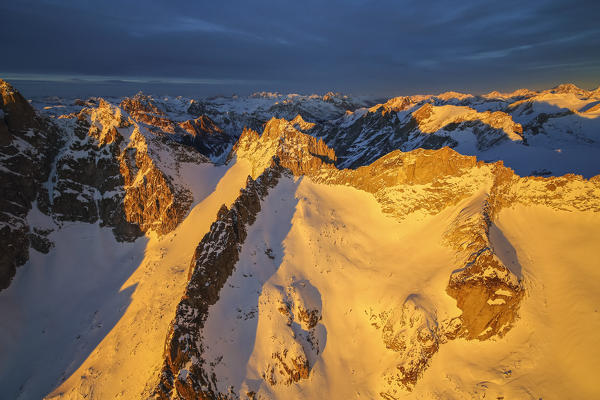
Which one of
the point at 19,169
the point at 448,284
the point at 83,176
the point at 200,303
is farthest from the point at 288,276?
the point at 19,169

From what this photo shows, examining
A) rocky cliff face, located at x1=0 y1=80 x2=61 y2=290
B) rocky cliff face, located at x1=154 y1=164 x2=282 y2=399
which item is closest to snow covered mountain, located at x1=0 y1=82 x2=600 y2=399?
rocky cliff face, located at x1=154 y1=164 x2=282 y2=399

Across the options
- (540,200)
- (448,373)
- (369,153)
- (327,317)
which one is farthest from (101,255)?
(369,153)

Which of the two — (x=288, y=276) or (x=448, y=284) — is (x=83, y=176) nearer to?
(x=288, y=276)

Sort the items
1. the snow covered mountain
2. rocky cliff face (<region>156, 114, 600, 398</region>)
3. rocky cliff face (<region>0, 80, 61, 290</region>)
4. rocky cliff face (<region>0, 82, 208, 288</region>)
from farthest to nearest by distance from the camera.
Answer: rocky cliff face (<region>0, 82, 208, 288</region>), rocky cliff face (<region>0, 80, 61, 290</region>), the snow covered mountain, rocky cliff face (<region>156, 114, 600, 398</region>)

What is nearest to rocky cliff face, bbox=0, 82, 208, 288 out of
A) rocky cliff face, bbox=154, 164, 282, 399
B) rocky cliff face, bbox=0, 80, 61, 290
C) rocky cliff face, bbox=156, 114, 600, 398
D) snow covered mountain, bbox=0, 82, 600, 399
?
rocky cliff face, bbox=0, 80, 61, 290

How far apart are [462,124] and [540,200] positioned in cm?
11365

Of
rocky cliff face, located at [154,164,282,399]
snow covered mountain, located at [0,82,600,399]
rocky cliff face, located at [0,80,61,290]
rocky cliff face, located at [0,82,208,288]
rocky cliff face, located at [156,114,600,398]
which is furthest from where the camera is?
rocky cliff face, located at [0,82,208,288]

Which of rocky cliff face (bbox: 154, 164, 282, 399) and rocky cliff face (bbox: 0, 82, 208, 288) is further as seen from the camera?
rocky cliff face (bbox: 0, 82, 208, 288)

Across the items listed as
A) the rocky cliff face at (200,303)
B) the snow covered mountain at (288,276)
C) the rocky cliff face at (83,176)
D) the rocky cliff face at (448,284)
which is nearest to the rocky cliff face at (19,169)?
the rocky cliff face at (83,176)

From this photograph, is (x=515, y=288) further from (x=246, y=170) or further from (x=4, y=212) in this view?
(x=4, y=212)

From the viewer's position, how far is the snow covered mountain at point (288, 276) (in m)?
42.1

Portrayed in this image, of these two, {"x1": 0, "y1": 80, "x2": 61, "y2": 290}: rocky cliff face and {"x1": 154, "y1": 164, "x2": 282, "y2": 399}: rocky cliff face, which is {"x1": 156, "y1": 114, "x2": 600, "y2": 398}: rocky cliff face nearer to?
{"x1": 154, "y1": 164, "x2": 282, "y2": 399}: rocky cliff face

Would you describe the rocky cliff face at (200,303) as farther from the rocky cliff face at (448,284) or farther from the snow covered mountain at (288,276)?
the snow covered mountain at (288,276)

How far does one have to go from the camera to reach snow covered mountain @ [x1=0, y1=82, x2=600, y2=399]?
42.1m
